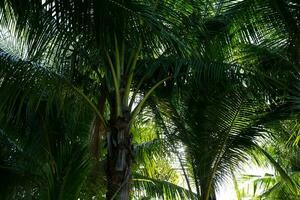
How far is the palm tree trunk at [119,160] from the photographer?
4.50 metres

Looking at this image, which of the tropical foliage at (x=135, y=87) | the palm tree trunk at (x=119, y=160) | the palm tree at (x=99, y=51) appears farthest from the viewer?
the palm tree trunk at (x=119, y=160)

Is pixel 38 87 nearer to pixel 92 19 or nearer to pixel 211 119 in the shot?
pixel 92 19

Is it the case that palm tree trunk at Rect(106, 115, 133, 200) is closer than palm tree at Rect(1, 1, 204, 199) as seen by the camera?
No

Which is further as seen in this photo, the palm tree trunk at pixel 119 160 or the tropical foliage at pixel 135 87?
the palm tree trunk at pixel 119 160

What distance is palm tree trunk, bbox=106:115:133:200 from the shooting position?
4504 mm

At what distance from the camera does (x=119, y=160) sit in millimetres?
4629

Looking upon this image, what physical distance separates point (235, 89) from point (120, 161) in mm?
1612

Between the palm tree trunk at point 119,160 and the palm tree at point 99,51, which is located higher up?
the palm tree at point 99,51

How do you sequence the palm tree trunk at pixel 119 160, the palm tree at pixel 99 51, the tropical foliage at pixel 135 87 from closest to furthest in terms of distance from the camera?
the palm tree at pixel 99 51
the tropical foliage at pixel 135 87
the palm tree trunk at pixel 119 160

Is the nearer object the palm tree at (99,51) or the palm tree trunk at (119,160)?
the palm tree at (99,51)

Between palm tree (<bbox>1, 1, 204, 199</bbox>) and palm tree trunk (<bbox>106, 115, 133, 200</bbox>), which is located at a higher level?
palm tree (<bbox>1, 1, 204, 199</bbox>)

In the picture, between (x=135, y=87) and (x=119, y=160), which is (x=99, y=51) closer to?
(x=119, y=160)

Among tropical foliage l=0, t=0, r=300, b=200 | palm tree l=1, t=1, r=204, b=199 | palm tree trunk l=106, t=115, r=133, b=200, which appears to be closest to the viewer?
palm tree l=1, t=1, r=204, b=199

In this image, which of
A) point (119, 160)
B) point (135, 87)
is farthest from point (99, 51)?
point (135, 87)
